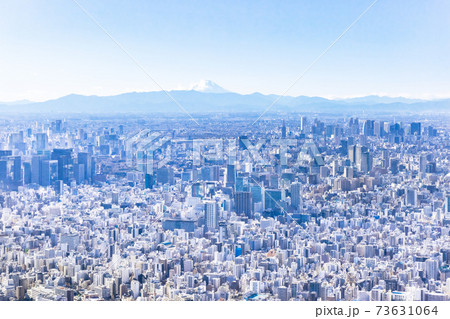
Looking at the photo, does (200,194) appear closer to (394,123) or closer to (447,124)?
(394,123)

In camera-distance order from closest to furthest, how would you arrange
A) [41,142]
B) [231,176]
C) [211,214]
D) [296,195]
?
[211,214], [296,195], [231,176], [41,142]

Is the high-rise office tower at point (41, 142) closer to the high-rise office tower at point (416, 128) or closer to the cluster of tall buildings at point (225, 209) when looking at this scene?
the cluster of tall buildings at point (225, 209)

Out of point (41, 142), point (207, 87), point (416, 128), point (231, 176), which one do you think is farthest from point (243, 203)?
point (41, 142)

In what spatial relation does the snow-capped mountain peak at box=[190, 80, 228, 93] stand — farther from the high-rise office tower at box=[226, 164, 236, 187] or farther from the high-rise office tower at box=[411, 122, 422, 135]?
the high-rise office tower at box=[411, 122, 422, 135]

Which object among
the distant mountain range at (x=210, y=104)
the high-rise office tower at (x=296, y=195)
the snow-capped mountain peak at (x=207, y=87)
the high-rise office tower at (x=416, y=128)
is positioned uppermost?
the snow-capped mountain peak at (x=207, y=87)

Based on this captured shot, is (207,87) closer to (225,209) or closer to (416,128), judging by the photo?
(225,209)

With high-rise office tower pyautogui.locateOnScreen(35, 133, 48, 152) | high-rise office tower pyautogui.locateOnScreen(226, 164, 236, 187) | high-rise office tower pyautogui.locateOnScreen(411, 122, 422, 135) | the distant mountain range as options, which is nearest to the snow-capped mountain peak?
the distant mountain range

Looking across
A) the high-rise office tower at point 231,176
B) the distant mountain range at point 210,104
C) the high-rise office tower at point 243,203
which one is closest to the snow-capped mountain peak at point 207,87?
the distant mountain range at point 210,104
